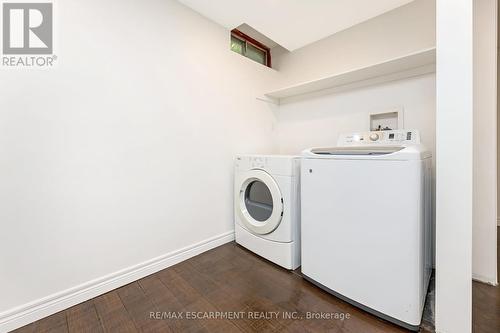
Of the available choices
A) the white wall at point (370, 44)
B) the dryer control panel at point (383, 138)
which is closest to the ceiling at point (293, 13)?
the white wall at point (370, 44)

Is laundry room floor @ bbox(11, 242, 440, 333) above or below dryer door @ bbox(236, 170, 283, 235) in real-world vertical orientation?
below

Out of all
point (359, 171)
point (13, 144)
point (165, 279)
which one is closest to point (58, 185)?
point (13, 144)

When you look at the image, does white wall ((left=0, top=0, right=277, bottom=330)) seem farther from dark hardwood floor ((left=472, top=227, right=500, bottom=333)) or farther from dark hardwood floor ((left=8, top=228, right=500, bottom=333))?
dark hardwood floor ((left=472, top=227, right=500, bottom=333))

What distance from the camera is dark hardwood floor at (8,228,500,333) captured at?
3.70 feet

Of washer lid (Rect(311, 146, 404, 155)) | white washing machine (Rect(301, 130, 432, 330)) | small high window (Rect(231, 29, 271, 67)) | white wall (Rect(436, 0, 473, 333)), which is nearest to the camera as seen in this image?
white wall (Rect(436, 0, 473, 333))

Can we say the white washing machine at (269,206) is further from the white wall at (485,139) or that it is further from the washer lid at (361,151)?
the white wall at (485,139)

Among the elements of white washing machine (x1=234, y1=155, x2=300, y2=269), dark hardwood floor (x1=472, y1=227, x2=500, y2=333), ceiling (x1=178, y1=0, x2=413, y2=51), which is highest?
ceiling (x1=178, y1=0, x2=413, y2=51)

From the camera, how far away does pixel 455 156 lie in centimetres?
96

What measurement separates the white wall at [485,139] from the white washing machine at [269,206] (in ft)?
4.18

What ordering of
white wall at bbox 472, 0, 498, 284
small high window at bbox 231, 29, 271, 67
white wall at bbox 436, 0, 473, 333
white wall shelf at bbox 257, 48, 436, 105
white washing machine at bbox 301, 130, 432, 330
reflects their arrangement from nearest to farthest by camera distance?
white wall at bbox 436, 0, 473, 333
white washing machine at bbox 301, 130, 432, 330
white wall at bbox 472, 0, 498, 284
white wall shelf at bbox 257, 48, 436, 105
small high window at bbox 231, 29, 271, 67

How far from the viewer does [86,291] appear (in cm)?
133

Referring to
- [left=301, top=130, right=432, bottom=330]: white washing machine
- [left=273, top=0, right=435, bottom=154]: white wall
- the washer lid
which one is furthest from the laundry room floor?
[left=273, top=0, right=435, bottom=154]: white wall

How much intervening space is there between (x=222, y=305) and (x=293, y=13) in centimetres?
234

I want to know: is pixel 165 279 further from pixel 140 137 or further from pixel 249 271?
pixel 140 137
